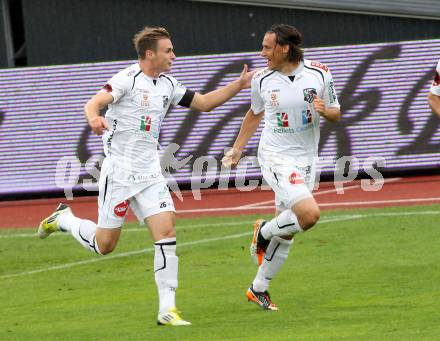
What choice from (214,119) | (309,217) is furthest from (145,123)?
(214,119)

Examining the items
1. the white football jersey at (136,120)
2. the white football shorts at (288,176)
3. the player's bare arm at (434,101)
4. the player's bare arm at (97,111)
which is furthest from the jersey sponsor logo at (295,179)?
the player's bare arm at (97,111)

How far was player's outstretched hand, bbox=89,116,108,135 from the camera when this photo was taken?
9.34 metres

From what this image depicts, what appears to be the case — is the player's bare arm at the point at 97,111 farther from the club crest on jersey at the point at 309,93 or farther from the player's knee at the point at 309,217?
the player's knee at the point at 309,217

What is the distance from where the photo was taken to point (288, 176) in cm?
1075

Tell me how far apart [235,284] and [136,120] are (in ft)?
8.76

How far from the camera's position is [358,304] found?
1056 cm

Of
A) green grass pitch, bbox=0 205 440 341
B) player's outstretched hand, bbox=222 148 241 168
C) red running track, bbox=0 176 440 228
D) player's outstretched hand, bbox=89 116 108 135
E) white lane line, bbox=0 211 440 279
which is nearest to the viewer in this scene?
player's outstretched hand, bbox=89 116 108 135

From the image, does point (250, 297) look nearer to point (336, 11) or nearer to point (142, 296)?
point (142, 296)

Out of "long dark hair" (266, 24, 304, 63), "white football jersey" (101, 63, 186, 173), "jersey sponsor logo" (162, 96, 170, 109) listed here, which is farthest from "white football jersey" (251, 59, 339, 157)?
"white football jersey" (101, 63, 186, 173)

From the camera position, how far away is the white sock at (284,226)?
1058 cm

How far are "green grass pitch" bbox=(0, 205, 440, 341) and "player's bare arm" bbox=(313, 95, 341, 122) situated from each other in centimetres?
167

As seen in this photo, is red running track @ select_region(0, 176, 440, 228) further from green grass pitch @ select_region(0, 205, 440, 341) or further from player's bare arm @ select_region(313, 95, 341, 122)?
player's bare arm @ select_region(313, 95, 341, 122)

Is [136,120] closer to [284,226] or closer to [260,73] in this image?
[260,73]

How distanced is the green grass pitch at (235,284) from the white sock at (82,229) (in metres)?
0.61
